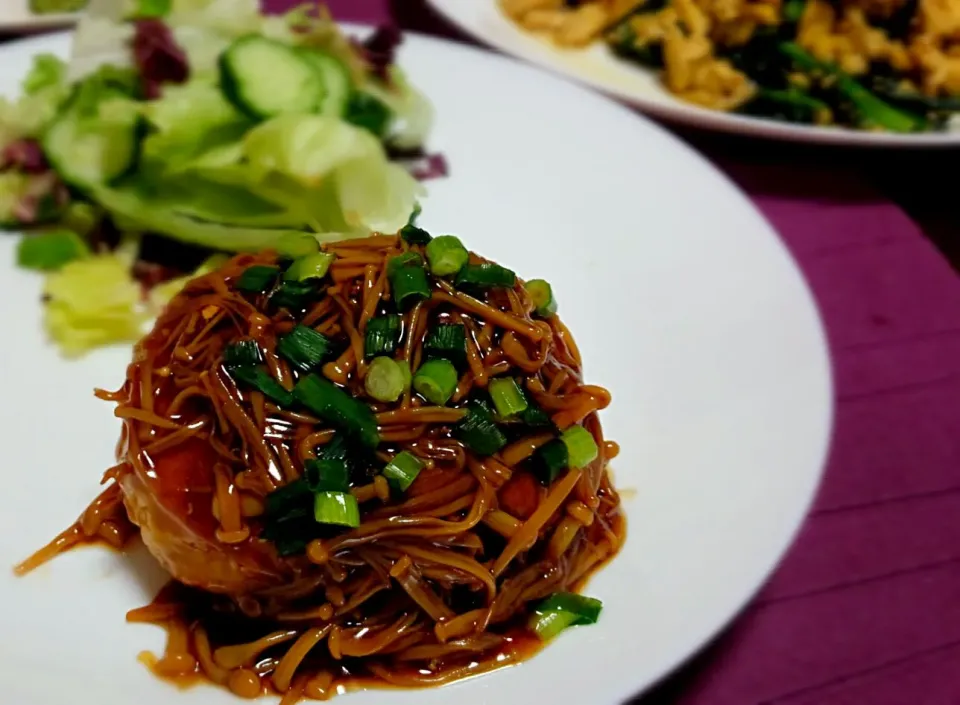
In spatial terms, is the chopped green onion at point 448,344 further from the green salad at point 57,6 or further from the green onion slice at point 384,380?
the green salad at point 57,6

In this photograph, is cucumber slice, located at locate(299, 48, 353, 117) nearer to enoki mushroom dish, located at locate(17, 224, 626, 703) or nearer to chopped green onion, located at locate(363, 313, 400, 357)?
enoki mushroom dish, located at locate(17, 224, 626, 703)

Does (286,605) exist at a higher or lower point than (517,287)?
lower

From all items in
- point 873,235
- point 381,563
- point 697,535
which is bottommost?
point 873,235

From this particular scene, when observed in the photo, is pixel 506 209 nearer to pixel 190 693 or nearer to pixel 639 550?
pixel 639 550

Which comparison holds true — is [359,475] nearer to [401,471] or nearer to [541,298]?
[401,471]

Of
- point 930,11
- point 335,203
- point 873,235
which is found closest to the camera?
point 335,203

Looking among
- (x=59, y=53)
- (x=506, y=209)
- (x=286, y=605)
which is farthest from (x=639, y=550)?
(x=59, y=53)

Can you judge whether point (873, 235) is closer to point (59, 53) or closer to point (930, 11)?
point (930, 11)

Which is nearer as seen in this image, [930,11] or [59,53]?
[59,53]

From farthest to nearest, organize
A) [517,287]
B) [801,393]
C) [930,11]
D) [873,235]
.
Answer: [930,11] → [873,235] → [801,393] → [517,287]
